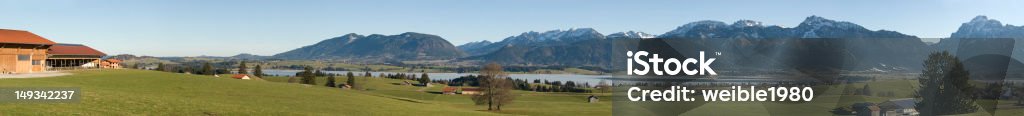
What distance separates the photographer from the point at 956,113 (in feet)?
233

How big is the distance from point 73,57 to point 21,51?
44251mm

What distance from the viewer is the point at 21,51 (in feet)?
254

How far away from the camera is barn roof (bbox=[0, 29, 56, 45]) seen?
75250mm

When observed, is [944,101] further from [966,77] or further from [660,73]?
[660,73]

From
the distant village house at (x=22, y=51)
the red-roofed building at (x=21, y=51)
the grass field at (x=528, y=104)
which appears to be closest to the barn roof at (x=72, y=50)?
the distant village house at (x=22, y=51)

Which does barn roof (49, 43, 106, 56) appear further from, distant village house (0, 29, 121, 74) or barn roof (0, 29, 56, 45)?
barn roof (0, 29, 56, 45)

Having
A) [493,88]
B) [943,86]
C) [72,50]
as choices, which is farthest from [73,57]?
[943,86]

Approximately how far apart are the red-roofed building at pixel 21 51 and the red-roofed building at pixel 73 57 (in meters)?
27.2

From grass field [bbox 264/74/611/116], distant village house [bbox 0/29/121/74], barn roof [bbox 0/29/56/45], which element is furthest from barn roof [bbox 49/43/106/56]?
grass field [bbox 264/74/611/116]

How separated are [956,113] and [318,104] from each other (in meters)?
63.4

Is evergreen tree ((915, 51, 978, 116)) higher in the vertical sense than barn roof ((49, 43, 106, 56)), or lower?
lower

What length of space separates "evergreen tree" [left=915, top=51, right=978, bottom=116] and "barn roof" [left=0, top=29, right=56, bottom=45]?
93.7 meters

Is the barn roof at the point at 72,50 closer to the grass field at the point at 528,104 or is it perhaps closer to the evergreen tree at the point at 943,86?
the grass field at the point at 528,104

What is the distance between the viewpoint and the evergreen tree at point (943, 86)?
211ft
